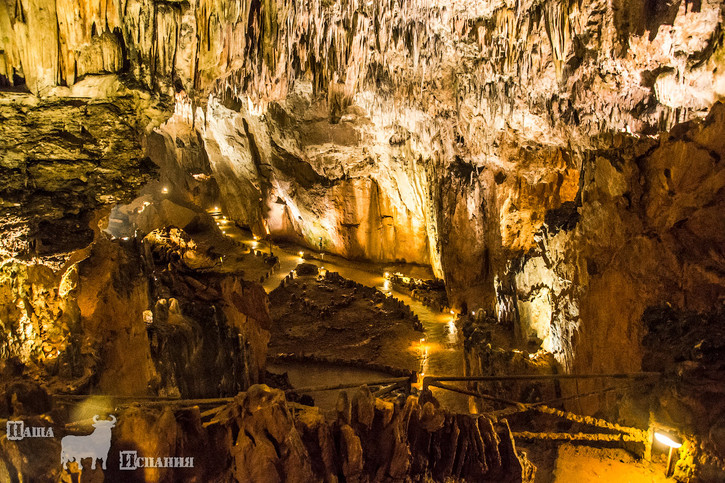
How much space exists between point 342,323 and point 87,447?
1267cm

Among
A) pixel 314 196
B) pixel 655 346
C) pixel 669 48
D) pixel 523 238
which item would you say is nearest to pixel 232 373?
pixel 655 346

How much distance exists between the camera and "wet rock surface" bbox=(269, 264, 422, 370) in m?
14.6

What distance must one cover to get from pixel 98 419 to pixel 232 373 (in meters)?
3.63

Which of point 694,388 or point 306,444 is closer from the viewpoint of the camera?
point 306,444

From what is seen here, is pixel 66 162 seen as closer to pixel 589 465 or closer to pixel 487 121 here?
pixel 589 465

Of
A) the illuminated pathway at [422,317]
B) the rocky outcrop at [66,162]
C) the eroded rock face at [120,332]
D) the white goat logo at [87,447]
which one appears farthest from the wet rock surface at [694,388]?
the rocky outcrop at [66,162]

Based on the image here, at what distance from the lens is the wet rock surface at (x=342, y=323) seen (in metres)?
14.6

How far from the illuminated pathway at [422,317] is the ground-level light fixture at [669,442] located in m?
4.56

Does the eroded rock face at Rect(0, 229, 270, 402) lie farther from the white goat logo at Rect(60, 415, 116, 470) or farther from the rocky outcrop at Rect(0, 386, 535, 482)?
the rocky outcrop at Rect(0, 386, 535, 482)

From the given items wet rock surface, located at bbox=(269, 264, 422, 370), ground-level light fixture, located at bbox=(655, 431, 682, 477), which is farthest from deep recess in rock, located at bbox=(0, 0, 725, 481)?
wet rock surface, located at bbox=(269, 264, 422, 370)

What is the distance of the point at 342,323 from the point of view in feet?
53.8

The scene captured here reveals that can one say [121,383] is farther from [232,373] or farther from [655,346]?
[655,346]

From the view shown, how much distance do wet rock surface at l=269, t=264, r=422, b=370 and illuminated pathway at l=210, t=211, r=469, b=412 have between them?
0.42m

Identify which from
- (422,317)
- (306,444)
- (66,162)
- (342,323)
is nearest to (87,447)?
(306,444)
